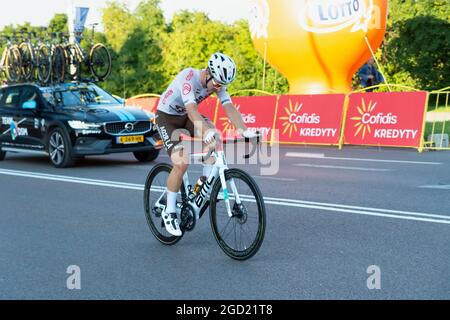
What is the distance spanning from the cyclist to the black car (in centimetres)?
688

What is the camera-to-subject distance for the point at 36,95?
1441 centimetres

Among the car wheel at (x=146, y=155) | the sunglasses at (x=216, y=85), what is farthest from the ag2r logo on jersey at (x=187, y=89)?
the car wheel at (x=146, y=155)

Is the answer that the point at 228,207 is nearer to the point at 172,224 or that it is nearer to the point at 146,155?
the point at 172,224

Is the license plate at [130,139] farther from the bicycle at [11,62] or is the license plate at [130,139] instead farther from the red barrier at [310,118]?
the bicycle at [11,62]

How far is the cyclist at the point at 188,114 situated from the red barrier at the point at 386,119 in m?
10.8

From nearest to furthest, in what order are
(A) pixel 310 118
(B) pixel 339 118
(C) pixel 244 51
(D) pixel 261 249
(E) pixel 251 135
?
(E) pixel 251 135
(D) pixel 261 249
(B) pixel 339 118
(A) pixel 310 118
(C) pixel 244 51

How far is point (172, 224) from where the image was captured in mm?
6234

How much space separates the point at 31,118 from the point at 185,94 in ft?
30.2

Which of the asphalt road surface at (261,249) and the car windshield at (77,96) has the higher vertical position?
the car windshield at (77,96)

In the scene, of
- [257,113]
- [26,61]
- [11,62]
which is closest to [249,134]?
[257,113]

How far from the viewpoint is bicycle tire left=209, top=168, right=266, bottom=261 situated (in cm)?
540

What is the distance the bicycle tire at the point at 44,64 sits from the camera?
19.6 metres

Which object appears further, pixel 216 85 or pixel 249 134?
pixel 216 85
